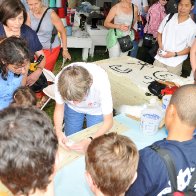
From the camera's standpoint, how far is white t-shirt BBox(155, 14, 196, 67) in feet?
10.9

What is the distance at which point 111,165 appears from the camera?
115 centimetres

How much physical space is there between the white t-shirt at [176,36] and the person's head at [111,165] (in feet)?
8.09

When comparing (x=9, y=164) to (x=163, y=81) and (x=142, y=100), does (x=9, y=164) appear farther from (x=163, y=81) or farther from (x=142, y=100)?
(x=163, y=81)

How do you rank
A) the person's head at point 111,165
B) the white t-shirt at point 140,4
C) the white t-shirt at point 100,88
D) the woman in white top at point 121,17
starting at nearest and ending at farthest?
the person's head at point 111,165
the white t-shirt at point 100,88
the woman in white top at point 121,17
the white t-shirt at point 140,4

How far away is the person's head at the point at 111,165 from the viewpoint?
1.15 m

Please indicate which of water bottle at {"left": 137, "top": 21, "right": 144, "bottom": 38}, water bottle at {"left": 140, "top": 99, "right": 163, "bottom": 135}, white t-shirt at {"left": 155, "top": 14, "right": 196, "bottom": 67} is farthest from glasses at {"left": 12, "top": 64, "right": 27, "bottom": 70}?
water bottle at {"left": 137, "top": 21, "right": 144, "bottom": 38}

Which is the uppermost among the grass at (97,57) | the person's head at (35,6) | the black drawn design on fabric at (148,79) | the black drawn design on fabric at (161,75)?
the person's head at (35,6)

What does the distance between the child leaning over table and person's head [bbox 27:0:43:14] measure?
Answer: 1303 millimetres

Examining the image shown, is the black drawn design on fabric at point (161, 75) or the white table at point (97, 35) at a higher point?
the black drawn design on fabric at point (161, 75)

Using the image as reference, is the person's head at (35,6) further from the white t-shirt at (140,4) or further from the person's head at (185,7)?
the white t-shirt at (140,4)

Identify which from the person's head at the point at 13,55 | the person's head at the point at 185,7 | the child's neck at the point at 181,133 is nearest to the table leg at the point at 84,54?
the person's head at the point at 185,7

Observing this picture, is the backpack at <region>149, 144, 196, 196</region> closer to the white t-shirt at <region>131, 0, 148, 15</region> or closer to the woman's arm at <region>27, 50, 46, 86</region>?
the woman's arm at <region>27, 50, 46, 86</region>

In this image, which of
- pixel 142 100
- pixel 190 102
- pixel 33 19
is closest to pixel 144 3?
pixel 33 19

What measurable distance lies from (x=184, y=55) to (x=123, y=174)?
8.68 feet
